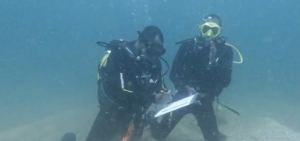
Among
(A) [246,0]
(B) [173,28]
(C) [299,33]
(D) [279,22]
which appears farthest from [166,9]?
(C) [299,33]

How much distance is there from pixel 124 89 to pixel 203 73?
7.79 feet

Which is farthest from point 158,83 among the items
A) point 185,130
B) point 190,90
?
point 185,130

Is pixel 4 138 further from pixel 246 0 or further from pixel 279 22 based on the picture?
pixel 279 22

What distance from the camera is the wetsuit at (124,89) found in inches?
216

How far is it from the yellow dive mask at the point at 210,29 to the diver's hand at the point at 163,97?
1.77m

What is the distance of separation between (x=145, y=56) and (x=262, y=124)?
6416 mm

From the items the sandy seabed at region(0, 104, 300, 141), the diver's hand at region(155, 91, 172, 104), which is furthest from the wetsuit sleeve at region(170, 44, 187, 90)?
the sandy seabed at region(0, 104, 300, 141)

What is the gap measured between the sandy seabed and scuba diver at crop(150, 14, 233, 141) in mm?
1087

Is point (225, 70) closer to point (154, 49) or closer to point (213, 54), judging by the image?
point (213, 54)

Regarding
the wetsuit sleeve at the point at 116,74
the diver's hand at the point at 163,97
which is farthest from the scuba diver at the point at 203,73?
the wetsuit sleeve at the point at 116,74

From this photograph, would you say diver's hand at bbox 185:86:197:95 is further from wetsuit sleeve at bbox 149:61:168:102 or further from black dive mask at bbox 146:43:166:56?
black dive mask at bbox 146:43:166:56

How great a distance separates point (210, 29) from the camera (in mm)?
6762

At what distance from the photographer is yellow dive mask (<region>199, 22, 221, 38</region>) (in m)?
6.74

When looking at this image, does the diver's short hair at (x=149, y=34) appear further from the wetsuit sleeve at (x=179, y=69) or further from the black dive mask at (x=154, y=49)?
the wetsuit sleeve at (x=179, y=69)
